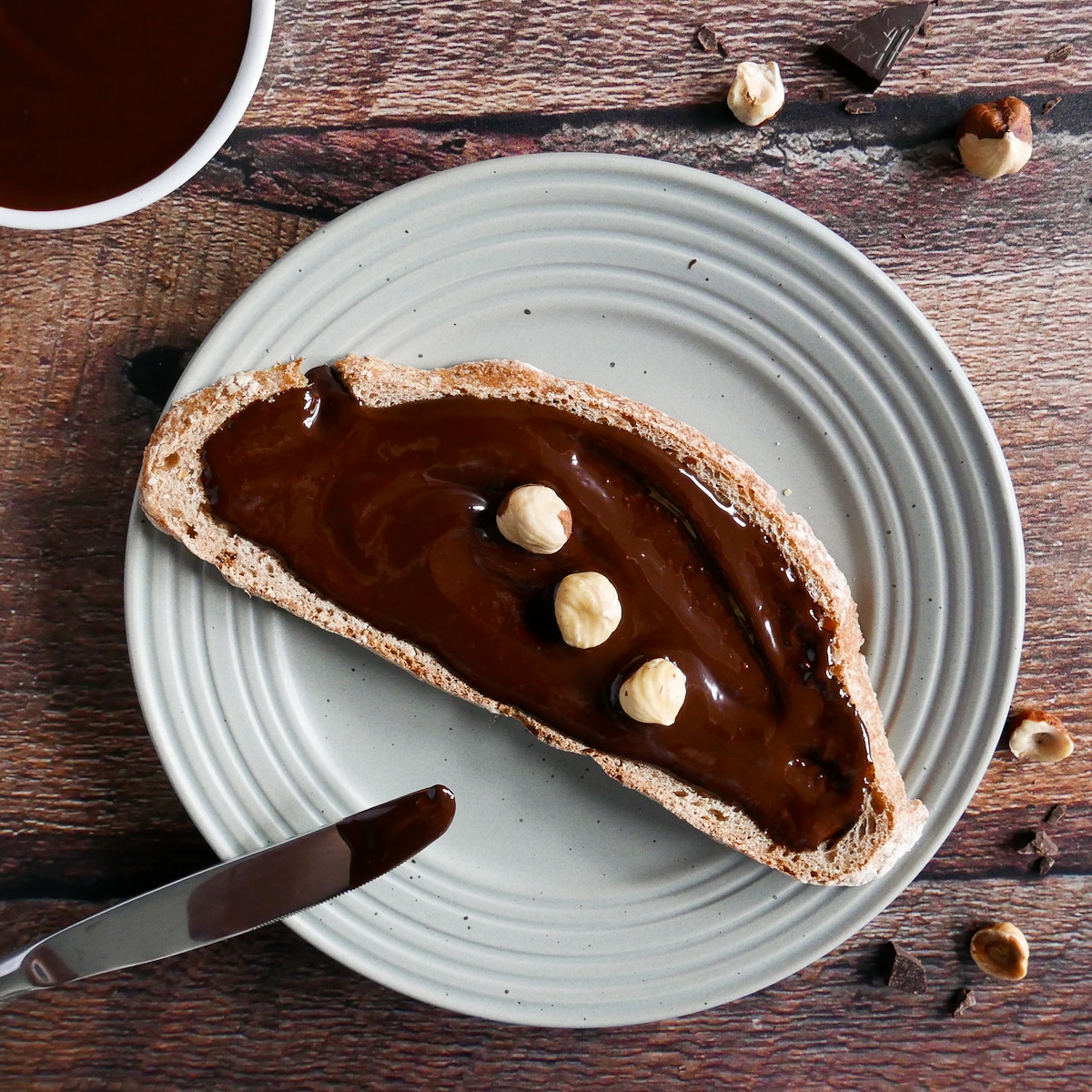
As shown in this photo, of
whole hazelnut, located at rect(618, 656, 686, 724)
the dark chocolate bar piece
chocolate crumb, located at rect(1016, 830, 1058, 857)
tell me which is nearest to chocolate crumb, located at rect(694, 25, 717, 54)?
the dark chocolate bar piece

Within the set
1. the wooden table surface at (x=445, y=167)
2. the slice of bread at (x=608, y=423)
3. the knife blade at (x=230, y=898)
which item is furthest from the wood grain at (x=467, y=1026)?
the slice of bread at (x=608, y=423)

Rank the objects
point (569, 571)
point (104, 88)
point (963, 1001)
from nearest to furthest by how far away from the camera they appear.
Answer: point (104, 88) < point (569, 571) < point (963, 1001)

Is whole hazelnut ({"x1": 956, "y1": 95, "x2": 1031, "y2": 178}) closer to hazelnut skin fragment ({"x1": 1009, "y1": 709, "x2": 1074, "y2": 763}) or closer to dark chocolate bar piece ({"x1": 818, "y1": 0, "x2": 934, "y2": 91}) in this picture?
dark chocolate bar piece ({"x1": 818, "y1": 0, "x2": 934, "y2": 91})

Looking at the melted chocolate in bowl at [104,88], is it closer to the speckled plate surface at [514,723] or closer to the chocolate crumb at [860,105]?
the speckled plate surface at [514,723]

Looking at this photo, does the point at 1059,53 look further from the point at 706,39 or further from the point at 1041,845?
the point at 1041,845

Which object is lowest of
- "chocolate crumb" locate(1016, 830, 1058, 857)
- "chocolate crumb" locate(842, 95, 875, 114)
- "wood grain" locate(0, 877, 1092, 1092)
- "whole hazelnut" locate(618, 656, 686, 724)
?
"wood grain" locate(0, 877, 1092, 1092)

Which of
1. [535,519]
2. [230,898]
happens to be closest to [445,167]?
[535,519]

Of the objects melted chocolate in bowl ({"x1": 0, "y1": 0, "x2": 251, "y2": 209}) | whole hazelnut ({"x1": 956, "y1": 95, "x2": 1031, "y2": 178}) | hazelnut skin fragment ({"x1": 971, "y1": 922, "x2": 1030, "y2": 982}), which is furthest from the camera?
hazelnut skin fragment ({"x1": 971, "y1": 922, "x2": 1030, "y2": 982})
